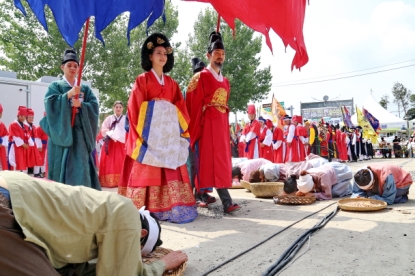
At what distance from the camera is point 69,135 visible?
307cm

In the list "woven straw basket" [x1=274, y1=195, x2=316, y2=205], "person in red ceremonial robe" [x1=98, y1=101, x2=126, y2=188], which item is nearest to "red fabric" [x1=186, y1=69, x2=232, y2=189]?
"woven straw basket" [x1=274, y1=195, x2=316, y2=205]

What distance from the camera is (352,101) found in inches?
1383

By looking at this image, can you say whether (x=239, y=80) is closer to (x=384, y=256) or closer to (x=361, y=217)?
(x=361, y=217)

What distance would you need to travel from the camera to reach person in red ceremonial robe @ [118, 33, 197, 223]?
142 inches

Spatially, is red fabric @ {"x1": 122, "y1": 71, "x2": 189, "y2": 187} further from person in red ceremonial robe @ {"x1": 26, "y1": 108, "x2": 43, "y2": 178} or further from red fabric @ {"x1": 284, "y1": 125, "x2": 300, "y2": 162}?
red fabric @ {"x1": 284, "y1": 125, "x2": 300, "y2": 162}

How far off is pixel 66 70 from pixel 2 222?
2462 millimetres

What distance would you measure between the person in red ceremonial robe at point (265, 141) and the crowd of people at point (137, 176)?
3.97 m

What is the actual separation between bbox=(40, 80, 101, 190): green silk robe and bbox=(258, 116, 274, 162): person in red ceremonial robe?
24.9 feet

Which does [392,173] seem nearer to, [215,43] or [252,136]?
[215,43]

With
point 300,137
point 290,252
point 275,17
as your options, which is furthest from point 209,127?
point 300,137

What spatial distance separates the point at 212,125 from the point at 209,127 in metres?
0.04

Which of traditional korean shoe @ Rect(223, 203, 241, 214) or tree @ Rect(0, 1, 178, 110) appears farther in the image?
tree @ Rect(0, 1, 178, 110)

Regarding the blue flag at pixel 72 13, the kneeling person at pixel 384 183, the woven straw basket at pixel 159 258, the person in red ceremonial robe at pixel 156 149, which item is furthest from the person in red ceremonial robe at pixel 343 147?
the woven straw basket at pixel 159 258

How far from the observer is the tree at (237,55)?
19734 mm
